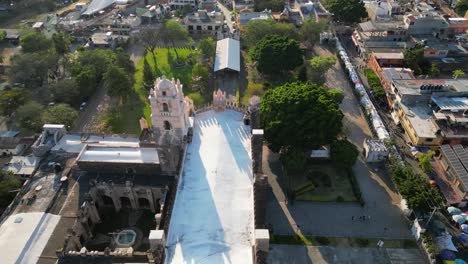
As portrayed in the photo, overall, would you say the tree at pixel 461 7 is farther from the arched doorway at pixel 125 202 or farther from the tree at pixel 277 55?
the arched doorway at pixel 125 202

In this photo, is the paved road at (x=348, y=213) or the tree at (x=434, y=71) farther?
the tree at (x=434, y=71)

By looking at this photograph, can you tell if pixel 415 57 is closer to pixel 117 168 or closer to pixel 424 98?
pixel 424 98

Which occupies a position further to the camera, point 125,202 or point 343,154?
point 343,154

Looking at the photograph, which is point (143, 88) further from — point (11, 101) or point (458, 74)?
point (458, 74)

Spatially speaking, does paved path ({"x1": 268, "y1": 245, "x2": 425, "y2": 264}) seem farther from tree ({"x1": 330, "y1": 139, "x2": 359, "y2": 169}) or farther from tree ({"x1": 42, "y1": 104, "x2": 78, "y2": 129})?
tree ({"x1": 42, "y1": 104, "x2": 78, "y2": 129})

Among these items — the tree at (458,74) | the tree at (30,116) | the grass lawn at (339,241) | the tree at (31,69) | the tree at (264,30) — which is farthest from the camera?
the tree at (264,30)

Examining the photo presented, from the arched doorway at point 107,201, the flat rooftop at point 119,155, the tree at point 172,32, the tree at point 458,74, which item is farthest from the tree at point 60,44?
the tree at point 458,74

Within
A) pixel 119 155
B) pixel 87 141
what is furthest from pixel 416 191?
pixel 87 141
